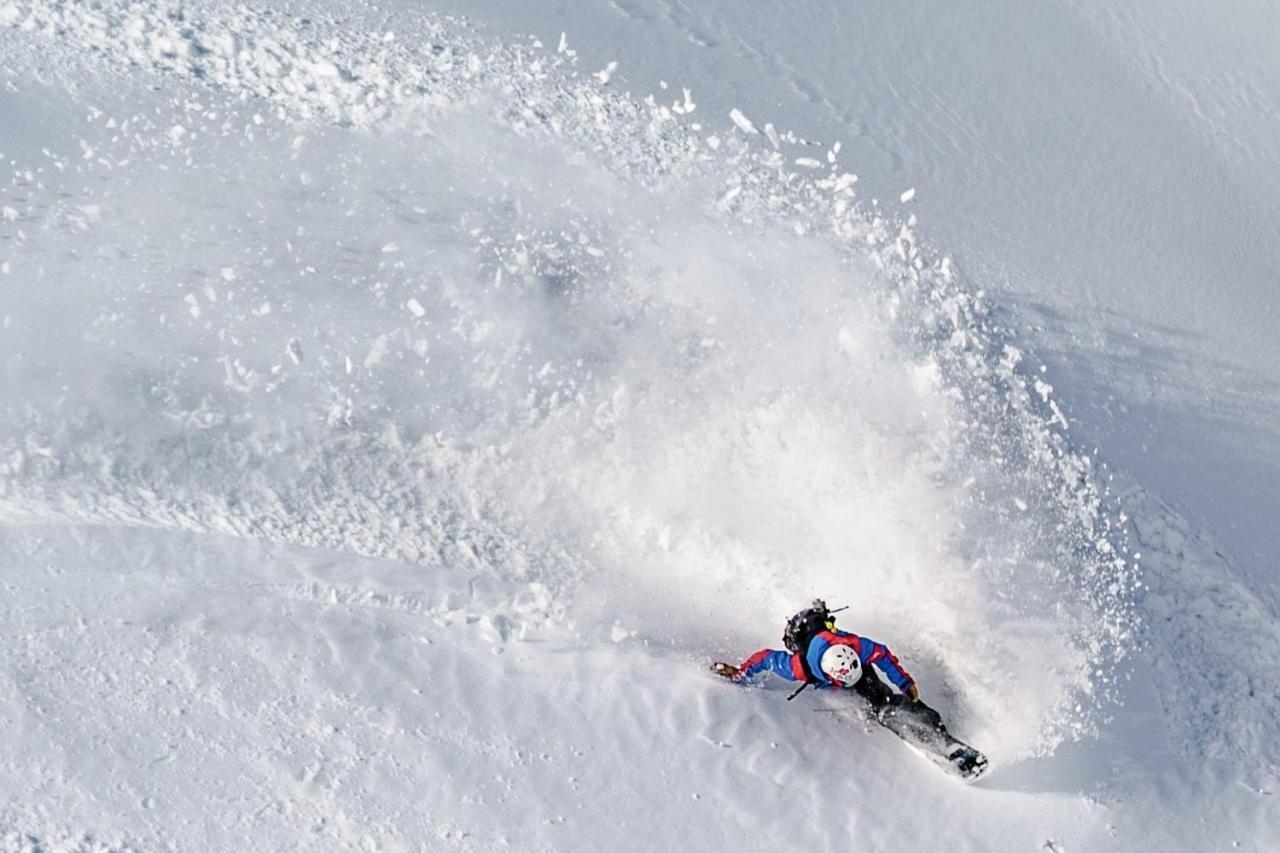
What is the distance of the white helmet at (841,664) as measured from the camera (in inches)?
325

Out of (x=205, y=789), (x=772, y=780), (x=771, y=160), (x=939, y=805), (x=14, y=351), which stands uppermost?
(x=771, y=160)

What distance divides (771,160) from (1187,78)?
5.61 m

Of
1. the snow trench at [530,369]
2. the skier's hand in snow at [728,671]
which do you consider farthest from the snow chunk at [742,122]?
the skier's hand in snow at [728,671]

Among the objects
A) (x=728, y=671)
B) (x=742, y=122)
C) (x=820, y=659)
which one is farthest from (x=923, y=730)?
(x=742, y=122)

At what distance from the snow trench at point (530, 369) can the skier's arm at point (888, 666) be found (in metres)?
0.71

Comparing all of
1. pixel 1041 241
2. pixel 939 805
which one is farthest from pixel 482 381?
pixel 1041 241

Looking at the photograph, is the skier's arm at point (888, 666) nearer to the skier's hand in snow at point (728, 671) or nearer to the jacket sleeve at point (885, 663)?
the jacket sleeve at point (885, 663)

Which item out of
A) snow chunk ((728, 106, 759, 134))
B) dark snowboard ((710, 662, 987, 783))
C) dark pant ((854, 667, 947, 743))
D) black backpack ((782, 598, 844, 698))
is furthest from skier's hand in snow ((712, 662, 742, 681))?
snow chunk ((728, 106, 759, 134))

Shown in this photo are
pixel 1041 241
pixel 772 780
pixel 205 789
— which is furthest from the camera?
pixel 1041 241

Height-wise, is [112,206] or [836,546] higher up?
[836,546]

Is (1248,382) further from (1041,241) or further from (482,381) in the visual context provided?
(482,381)

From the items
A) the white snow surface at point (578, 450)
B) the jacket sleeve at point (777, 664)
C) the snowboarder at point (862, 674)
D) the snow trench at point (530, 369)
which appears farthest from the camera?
the snow trench at point (530, 369)

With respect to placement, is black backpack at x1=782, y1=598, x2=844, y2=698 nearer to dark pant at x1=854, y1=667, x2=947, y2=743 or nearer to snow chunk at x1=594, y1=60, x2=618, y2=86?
dark pant at x1=854, y1=667, x2=947, y2=743

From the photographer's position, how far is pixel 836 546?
9.45 metres
